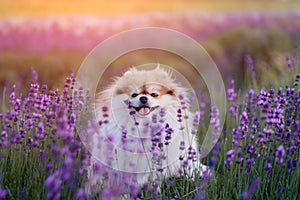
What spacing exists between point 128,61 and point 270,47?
3.33 meters

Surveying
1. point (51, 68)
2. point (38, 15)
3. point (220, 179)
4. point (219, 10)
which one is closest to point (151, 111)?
point (220, 179)

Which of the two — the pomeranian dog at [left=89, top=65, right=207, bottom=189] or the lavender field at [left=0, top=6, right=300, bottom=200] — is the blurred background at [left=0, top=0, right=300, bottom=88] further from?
the pomeranian dog at [left=89, top=65, right=207, bottom=189]

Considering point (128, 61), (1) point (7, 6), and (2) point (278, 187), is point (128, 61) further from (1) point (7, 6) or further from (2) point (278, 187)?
(2) point (278, 187)

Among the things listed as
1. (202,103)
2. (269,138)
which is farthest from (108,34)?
(269,138)

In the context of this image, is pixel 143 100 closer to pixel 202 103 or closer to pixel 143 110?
pixel 143 110

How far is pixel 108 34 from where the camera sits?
9.57 m

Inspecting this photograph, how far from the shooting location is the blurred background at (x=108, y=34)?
8.32 m

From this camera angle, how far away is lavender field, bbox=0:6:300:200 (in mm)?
2707

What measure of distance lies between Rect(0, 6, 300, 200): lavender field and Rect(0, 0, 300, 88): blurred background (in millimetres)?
27

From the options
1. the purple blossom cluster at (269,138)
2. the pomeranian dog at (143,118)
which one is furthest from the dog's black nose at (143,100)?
the purple blossom cluster at (269,138)

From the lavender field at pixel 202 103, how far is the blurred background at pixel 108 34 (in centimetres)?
3

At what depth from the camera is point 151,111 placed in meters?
3.27

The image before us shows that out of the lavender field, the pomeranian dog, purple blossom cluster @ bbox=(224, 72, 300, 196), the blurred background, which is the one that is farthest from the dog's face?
the blurred background

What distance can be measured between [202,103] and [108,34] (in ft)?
17.9
